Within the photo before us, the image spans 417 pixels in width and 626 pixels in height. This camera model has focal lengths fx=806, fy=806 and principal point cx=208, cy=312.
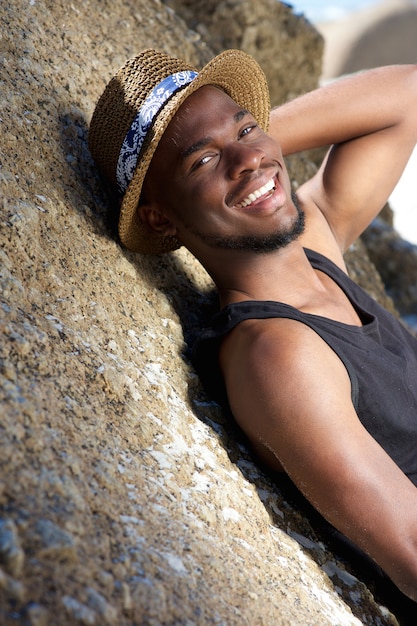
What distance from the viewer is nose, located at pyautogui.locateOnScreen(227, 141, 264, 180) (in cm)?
209

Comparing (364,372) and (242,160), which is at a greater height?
(242,160)

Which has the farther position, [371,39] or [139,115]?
[371,39]

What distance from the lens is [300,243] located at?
2.36 metres

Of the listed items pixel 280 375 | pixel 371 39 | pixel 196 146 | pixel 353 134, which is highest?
pixel 353 134

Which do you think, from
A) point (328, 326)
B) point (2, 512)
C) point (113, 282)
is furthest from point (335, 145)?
point (2, 512)

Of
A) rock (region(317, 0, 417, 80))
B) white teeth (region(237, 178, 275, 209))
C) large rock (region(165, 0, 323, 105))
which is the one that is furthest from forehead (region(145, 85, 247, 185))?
rock (region(317, 0, 417, 80))

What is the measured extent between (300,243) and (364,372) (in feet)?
1.70

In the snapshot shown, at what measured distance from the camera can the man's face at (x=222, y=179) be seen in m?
2.11

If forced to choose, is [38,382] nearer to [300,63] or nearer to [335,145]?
[335,145]

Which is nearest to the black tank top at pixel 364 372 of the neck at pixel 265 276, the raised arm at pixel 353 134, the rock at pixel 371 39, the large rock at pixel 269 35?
the neck at pixel 265 276

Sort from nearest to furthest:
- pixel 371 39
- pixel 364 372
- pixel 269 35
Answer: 1. pixel 364 372
2. pixel 269 35
3. pixel 371 39

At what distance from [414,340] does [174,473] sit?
1172mm

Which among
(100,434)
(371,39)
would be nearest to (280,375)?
(100,434)

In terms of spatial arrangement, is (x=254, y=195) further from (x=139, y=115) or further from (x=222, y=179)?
(x=139, y=115)
